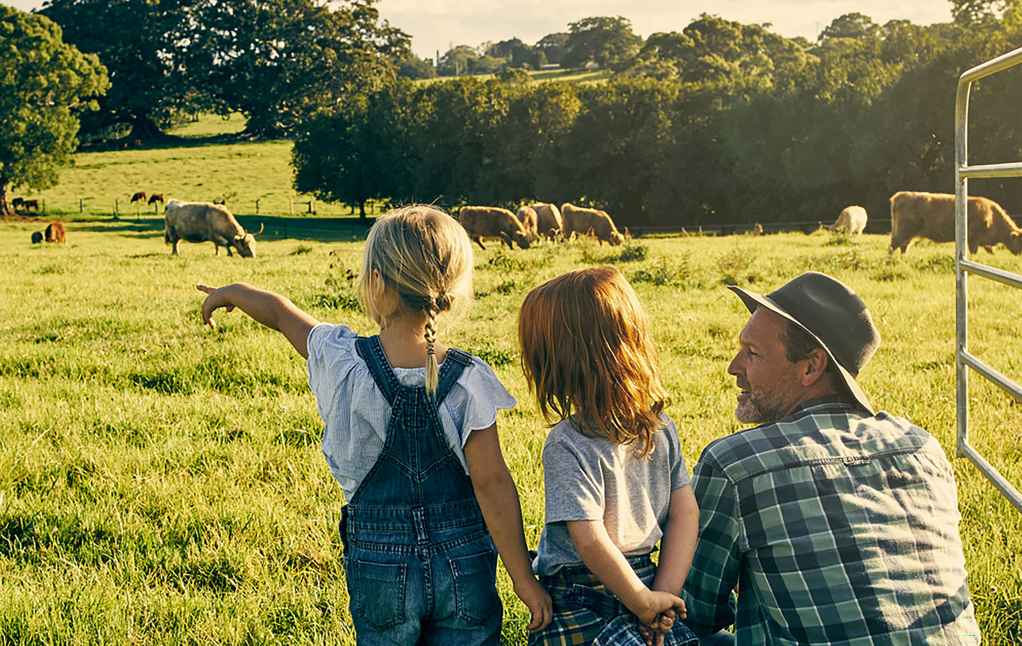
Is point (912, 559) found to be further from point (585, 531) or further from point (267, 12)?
point (267, 12)

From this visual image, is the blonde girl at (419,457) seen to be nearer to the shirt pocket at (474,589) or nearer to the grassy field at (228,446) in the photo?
the shirt pocket at (474,589)

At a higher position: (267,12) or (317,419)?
(267,12)

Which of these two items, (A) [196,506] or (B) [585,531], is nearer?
(B) [585,531]

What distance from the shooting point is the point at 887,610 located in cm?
243

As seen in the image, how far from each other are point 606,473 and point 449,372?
51 cm

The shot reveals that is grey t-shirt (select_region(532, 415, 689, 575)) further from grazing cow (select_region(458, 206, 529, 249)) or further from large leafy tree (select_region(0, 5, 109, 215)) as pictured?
large leafy tree (select_region(0, 5, 109, 215))

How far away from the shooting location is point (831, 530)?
2467mm

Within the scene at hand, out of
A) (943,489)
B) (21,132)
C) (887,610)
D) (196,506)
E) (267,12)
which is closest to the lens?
(887,610)

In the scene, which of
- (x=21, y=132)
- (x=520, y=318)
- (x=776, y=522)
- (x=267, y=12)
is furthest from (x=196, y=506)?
(x=267, y=12)

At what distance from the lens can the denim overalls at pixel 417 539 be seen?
2719 mm

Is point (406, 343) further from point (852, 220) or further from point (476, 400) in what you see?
point (852, 220)

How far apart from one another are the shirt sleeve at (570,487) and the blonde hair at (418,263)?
0.38 metres

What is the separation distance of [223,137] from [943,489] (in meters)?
82.4

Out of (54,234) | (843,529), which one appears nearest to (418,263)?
(843,529)
